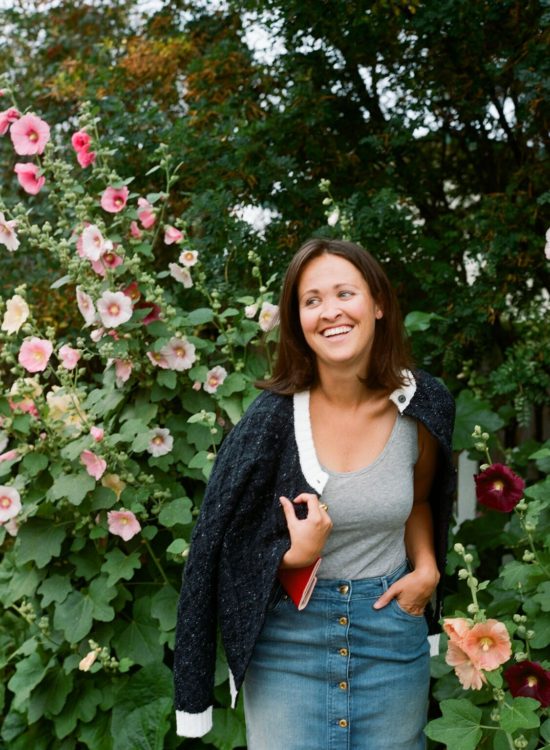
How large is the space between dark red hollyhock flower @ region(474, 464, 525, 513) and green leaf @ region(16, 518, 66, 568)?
118cm

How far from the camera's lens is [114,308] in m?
2.42

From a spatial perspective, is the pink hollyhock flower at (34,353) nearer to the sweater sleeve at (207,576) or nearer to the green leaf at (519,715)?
the sweater sleeve at (207,576)

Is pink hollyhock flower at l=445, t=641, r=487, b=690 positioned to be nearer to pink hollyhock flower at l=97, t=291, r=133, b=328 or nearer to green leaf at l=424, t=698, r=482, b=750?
green leaf at l=424, t=698, r=482, b=750

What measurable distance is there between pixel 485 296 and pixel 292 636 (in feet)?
5.05

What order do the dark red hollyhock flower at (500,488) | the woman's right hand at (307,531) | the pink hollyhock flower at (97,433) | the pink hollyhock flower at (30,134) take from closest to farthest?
1. the woman's right hand at (307,531)
2. the dark red hollyhock flower at (500,488)
3. the pink hollyhock flower at (97,433)
4. the pink hollyhock flower at (30,134)

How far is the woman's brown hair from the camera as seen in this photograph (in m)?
1.81

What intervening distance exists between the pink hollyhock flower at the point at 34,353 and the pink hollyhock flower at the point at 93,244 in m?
0.26

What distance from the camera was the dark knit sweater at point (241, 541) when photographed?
5.72ft

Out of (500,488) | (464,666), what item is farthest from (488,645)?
(500,488)

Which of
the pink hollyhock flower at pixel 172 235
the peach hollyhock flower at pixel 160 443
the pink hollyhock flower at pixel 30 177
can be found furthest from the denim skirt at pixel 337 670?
Answer: the pink hollyhock flower at pixel 30 177

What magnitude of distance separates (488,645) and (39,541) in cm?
135

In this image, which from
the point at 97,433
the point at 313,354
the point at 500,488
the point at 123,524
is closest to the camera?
the point at 313,354

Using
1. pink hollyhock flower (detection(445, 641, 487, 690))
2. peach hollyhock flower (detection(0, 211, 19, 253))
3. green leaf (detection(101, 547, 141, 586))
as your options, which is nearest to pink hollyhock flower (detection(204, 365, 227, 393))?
green leaf (detection(101, 547, 141, 586))

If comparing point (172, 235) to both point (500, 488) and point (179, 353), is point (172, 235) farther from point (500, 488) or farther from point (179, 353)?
point (500, 488)
